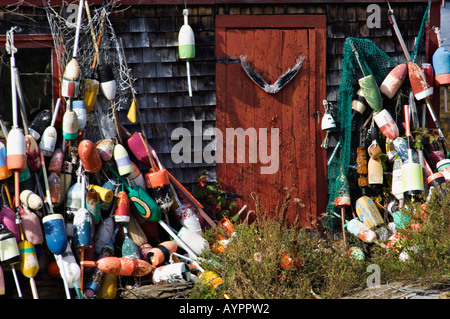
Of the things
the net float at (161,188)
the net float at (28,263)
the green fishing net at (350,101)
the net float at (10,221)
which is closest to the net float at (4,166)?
the net float at (10,221)

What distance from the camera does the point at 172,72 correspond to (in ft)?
23.9

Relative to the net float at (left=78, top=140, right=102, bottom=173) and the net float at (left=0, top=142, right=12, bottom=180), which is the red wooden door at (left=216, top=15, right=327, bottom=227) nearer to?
the net float at (left=78, top=140, right=102, bottom=173)

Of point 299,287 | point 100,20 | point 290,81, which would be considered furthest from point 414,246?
point 100,20

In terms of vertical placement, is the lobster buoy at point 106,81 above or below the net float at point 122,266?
above

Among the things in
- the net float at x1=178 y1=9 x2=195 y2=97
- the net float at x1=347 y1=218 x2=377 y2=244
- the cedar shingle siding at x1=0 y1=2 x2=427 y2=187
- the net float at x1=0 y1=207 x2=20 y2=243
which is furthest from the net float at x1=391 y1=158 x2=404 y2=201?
the net float at x1=0 y1=207 x2=20 y2=243

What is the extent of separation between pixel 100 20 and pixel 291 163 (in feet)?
8.56

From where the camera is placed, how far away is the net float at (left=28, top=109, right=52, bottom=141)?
6547 millimetres

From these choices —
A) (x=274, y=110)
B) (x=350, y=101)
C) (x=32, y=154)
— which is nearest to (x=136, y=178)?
(x=32, y=154)

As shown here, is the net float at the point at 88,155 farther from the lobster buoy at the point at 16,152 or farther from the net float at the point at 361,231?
the net float at the point at 361,231

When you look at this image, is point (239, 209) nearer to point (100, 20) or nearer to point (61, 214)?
point (61, 214)

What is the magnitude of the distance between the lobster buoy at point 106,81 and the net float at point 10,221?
1.54m

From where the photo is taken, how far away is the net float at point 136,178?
6730 millimetres

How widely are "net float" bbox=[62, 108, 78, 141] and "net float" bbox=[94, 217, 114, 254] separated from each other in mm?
886
